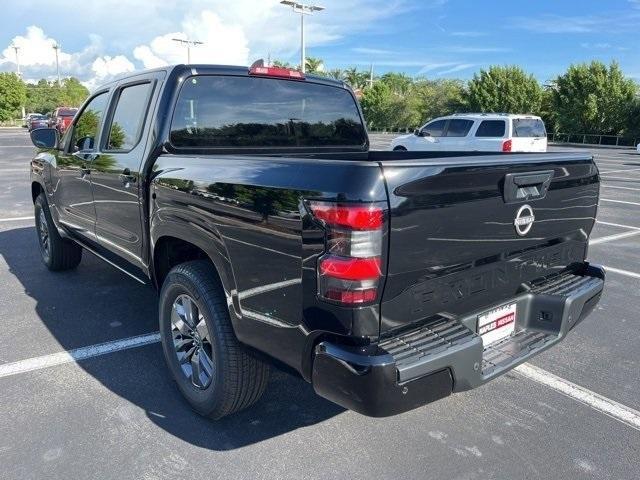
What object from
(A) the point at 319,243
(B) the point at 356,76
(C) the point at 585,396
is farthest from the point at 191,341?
(B) the point at 356,76

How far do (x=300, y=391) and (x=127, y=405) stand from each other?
104 cm

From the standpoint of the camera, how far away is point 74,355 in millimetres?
3791

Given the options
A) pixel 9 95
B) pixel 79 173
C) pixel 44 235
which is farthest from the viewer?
pixel 9 95

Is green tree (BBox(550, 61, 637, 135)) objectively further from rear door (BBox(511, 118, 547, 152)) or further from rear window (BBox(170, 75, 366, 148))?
rear window (BBox(170, 75, 366, 148))

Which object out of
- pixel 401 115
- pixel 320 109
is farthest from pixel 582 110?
pixel 320 109

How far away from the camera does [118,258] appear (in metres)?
4.05

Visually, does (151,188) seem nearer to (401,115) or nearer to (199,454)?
(199,454)

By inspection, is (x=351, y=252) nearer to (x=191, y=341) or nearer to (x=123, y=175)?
(x=191, y=341)

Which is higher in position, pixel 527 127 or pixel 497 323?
pixel 527 127

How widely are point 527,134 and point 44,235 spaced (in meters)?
14.4

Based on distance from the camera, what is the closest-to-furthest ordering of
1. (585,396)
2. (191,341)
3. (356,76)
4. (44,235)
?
1. (191,341)
2. (585,396)
3. (44,235)
4. (356,76)

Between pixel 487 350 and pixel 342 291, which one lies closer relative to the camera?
pixel 342 291

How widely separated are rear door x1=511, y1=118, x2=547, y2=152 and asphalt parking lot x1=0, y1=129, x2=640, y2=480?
1247 cm

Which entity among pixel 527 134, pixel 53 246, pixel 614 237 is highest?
pixel 527 134
